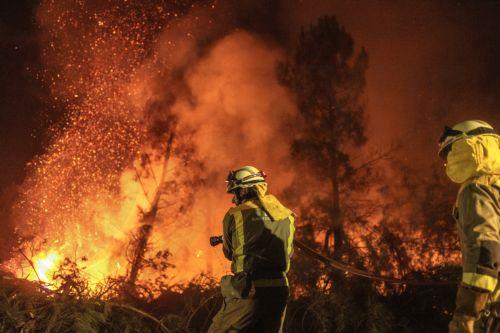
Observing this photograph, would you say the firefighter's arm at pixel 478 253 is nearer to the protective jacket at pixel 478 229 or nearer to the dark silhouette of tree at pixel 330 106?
the protective jacket at pixel 478 229

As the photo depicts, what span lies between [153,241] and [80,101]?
5736 mm

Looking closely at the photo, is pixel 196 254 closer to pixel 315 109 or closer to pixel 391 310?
pixel 315 109

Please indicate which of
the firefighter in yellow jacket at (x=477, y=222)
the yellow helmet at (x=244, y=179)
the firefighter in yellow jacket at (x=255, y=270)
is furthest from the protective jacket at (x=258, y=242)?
the firefighter in yellow jacket at (x=477, y=222)

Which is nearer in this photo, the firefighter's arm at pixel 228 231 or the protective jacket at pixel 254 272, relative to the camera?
the protective jacket at pixel 254 272

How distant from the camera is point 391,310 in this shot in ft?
20.0

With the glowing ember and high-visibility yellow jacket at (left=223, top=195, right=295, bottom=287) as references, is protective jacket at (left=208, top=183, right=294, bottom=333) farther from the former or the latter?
the glowing ember

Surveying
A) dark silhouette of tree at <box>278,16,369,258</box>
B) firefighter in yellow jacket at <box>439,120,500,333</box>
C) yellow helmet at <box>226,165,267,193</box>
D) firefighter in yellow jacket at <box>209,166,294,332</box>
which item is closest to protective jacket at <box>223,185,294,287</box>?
firefighter in yellow jacket at <box>209,166,294,332</box>

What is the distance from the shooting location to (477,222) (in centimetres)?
272

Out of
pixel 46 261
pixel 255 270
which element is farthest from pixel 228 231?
pixel 46 261

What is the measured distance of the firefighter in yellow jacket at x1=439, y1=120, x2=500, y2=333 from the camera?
8.65ft

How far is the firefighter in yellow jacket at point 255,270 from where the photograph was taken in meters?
3.60

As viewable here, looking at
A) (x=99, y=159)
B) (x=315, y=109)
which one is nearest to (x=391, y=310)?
(x=315, y=109)

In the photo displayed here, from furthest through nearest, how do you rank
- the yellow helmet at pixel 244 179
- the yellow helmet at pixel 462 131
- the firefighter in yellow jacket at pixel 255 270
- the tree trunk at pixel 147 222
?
the tree trunk at pixel 147 222 → the yellow helmet at pixel 244 179 → the firefighter in yellow jacket at pixel 255 270 → the yellow helmet at pixel 462 131

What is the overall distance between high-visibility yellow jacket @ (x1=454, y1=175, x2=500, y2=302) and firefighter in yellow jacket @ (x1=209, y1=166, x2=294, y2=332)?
56.4 inches
